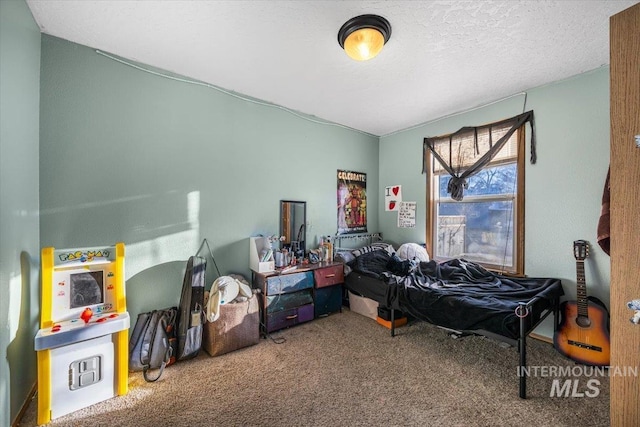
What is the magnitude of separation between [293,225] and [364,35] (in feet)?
6.97

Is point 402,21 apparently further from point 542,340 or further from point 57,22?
point 542,340

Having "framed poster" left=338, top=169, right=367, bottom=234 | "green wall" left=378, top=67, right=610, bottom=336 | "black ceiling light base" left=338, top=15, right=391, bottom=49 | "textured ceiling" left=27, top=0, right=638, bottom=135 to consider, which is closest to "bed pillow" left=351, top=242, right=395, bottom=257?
"framed poster" left=338, top=169, right=367, bottom=234

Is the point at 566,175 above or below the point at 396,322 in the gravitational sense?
above

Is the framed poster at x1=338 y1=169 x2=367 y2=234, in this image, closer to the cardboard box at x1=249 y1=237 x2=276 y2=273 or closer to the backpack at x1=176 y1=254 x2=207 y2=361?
the cardboard box at x1=249 y1=237 x2=276 y2=273

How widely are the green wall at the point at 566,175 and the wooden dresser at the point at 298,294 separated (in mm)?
2082

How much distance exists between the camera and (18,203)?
1563mm

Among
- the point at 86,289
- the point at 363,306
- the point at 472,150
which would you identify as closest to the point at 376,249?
the point at 363,306

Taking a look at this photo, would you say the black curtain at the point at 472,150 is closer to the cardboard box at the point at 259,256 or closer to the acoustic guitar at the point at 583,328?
the acoustic guitar at the point at 583,328

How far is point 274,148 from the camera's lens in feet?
10.1

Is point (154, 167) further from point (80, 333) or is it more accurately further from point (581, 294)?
point (581, 294)

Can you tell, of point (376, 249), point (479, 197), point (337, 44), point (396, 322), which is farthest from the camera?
point (376, 249)

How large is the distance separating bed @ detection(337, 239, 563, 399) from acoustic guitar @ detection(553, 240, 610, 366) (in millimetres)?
117

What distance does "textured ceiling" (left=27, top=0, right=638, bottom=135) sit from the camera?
5.38 feet

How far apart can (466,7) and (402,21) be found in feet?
1.26
